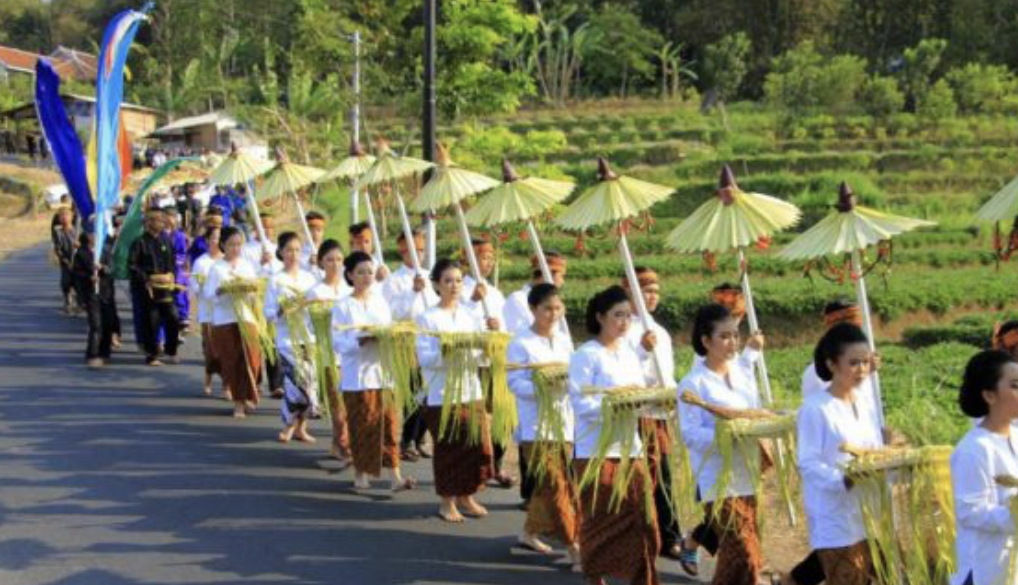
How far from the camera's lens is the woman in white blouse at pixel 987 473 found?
15.8 feet

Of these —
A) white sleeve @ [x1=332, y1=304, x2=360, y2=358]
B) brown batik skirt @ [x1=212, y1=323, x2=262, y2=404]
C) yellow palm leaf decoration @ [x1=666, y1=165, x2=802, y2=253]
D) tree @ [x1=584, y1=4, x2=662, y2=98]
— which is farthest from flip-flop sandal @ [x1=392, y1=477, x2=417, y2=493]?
tree @ [x1=584, y1=4, x2=662, y2=98]

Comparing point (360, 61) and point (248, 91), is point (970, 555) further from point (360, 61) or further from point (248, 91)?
point (248, 91)

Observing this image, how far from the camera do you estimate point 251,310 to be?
1180 centimetres

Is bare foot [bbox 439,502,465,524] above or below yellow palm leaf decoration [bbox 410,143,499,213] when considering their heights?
below

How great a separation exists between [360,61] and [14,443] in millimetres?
10762

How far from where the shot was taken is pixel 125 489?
9.19m

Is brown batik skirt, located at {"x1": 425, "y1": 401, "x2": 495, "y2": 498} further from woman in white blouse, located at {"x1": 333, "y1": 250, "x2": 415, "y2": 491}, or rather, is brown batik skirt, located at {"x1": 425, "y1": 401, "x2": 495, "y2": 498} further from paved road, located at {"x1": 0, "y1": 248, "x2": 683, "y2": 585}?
woman in white blouse, located at {"x1": 333, "y1": 250, "x2": 415, "y2": 491}

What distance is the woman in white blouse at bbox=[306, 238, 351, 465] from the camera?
9.87m

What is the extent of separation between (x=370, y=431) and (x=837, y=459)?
428cm

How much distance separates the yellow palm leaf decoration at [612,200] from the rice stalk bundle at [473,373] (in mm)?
1297

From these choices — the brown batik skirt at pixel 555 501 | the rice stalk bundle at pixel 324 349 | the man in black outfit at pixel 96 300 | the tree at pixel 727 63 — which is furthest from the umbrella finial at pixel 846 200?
the tree at pixel 727 63

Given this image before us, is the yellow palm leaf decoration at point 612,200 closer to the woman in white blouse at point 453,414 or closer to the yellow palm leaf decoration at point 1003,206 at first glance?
the woman in white blouse at point 453,414

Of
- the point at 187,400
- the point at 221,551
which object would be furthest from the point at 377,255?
the point at 221,551

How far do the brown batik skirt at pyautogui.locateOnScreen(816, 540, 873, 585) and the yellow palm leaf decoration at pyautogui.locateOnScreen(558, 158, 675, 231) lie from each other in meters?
2.13
